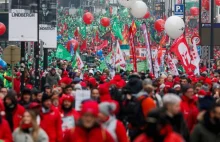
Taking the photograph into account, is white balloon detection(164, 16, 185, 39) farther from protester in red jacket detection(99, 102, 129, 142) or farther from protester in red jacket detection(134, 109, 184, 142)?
protester in red jacket detection(134, 109, 184, 142)

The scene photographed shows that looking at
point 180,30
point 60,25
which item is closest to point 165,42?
point 180,30

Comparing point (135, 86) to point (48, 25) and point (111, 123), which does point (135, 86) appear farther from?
point (48, 25)

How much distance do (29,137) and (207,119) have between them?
206 centimetres

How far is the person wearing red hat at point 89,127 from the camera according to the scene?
10.1 metres

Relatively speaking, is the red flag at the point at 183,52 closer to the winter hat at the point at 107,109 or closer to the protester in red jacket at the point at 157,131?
the winter hat at the point at 107,109

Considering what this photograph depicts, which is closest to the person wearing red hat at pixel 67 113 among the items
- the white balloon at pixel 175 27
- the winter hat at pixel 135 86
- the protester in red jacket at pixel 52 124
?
the protester in red jacket at pixel 52 124

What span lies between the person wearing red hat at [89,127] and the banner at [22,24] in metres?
13.2

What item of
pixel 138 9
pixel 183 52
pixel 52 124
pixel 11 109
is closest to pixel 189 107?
pixel 52 124

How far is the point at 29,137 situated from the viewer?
11531 mm

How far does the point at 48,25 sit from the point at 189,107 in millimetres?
17169

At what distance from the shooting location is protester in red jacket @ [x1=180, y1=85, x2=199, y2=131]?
1395cm

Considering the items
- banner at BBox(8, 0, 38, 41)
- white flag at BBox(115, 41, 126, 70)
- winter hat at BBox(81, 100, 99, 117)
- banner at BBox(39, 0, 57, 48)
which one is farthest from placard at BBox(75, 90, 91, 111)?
white flag at BBox(115, 41, 126, 70)

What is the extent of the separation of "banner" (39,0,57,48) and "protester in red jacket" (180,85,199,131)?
1638 centimetres

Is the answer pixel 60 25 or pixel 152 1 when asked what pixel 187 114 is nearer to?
pixel 60 25
